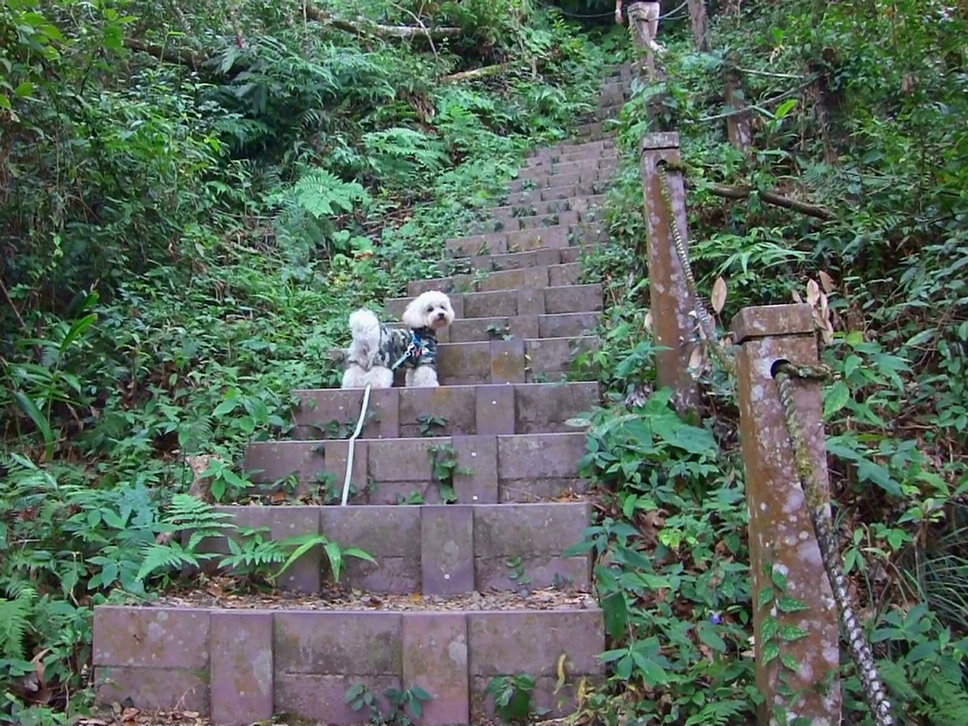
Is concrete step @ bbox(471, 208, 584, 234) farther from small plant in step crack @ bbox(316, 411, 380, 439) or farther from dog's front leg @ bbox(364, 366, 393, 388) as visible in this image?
small plant in step crack @ bbox(316, 411, 380, 439)

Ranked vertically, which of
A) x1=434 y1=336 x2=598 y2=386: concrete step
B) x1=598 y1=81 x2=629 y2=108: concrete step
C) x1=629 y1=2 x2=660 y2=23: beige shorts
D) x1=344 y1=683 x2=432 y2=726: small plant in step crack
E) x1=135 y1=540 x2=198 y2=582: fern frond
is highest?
x1=598 y1=81 x2=629 y2=108: concrete step

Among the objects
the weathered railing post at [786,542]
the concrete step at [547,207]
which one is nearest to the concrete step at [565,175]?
the concrete step at [547,207]

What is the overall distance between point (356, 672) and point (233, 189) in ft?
18.3

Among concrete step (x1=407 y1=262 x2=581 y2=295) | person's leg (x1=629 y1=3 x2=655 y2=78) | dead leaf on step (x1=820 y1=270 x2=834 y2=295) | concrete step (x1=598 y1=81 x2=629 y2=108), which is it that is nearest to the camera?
dead leaf on step (x1=820 y1=270 x2=834 y2=295)

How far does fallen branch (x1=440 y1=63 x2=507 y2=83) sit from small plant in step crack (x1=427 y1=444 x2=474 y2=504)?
814 centimetres

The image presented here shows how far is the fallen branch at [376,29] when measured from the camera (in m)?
9.41

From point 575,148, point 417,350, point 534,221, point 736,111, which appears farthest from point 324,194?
point 736,111

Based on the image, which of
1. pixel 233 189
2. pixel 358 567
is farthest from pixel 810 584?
pixel 233 189

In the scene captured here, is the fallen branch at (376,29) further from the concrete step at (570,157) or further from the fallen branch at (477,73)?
the concrete step at (570,157)

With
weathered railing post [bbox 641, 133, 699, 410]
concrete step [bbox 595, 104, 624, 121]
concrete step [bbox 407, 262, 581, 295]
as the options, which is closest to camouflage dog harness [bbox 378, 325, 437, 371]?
concrete step [bbox 407, 262, 581, 295]

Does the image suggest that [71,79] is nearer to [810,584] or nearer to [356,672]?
[356,672]

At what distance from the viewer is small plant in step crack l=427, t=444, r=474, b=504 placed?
3.39m

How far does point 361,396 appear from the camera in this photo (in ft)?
13.3

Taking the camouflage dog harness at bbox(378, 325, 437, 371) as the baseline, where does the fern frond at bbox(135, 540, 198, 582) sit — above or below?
below
